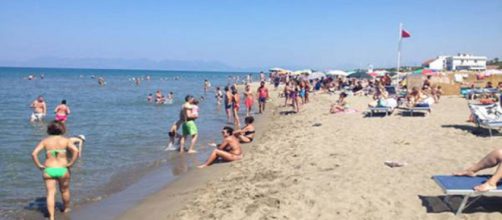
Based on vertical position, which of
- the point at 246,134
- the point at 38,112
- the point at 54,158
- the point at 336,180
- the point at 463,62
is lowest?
the point at 38,112

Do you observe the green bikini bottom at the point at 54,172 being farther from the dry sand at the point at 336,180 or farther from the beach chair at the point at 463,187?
the beach chair at the point at 463,187

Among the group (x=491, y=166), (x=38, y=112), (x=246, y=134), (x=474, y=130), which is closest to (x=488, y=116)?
(x=474, y=130)

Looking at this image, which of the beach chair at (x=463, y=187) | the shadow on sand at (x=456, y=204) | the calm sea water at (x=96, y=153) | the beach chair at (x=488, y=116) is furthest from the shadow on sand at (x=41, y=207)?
the beach chair at (x=488, y=116)

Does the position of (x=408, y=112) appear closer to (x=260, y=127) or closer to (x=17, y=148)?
(x=260, y=127)

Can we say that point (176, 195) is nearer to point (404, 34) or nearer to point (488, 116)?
point (488, 116)

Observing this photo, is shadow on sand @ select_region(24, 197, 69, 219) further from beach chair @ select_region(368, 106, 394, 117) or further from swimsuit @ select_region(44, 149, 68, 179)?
beach chair @ select_region(368, 106, 394, 117)

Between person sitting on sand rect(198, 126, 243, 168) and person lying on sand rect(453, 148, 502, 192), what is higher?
person lying on sand rect(453, 148, 502, 192)

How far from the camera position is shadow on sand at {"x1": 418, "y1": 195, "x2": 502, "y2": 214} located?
4602 mm

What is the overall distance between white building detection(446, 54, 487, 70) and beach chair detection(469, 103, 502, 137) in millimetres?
54996

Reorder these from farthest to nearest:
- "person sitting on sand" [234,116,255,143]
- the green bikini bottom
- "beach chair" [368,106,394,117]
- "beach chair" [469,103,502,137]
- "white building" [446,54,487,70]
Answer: "white building" [446,54,487,70] → "beach chair" [368,106,394,117] → "person sitting on sand" [234,116,255,143] → "beach chair" [469,103,502,137] → the green bikini bottom

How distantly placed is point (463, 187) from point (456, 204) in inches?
18.2

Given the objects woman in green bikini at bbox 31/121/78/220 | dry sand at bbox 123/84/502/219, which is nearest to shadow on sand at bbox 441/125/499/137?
dry sand at bbox 123/84/502/219

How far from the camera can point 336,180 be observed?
234 inches

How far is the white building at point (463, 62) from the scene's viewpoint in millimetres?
60406
